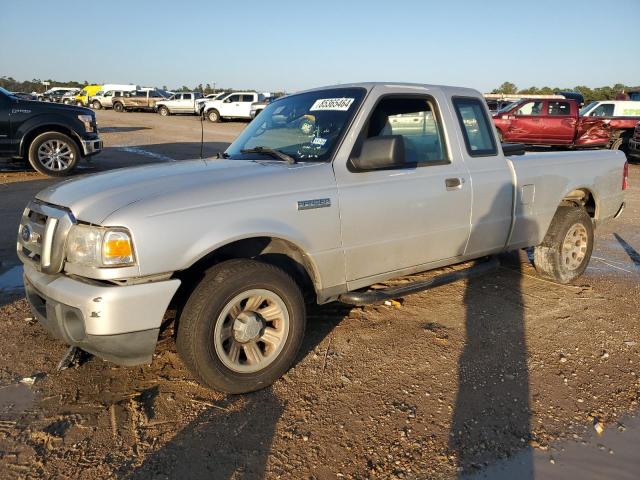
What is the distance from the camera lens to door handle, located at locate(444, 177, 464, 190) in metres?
3.99

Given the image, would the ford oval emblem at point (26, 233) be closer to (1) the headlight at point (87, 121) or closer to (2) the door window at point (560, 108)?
(1) the headlight at point (87, 121)

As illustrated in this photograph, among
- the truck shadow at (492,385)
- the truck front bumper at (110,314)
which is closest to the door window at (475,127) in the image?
the truck shadow at (492,385)

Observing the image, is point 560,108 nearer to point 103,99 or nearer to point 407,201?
point 407,201

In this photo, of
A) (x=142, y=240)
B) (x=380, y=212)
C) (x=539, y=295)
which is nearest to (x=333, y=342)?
(x=380, y=212)

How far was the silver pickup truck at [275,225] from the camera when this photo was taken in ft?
9.04

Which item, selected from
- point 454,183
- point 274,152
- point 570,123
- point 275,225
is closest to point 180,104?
point 570,123

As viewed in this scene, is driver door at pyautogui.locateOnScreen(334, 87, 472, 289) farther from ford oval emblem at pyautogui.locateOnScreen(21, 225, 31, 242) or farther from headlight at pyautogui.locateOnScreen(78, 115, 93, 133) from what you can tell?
headlight at pyautogui.locateOnScreen(78, 115, 93, 133)

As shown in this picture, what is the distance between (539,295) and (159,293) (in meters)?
3.72

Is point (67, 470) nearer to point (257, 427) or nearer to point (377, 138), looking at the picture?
point (257, 427)

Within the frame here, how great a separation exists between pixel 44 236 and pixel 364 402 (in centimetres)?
213

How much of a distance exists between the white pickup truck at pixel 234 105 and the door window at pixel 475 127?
28.2 meters

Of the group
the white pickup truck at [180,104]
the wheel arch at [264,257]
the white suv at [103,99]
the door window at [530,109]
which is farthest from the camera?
the white suv at [103,99]

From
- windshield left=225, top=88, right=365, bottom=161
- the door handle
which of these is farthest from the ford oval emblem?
the door handle

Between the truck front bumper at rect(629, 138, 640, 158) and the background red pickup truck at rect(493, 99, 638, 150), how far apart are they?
121 cm
